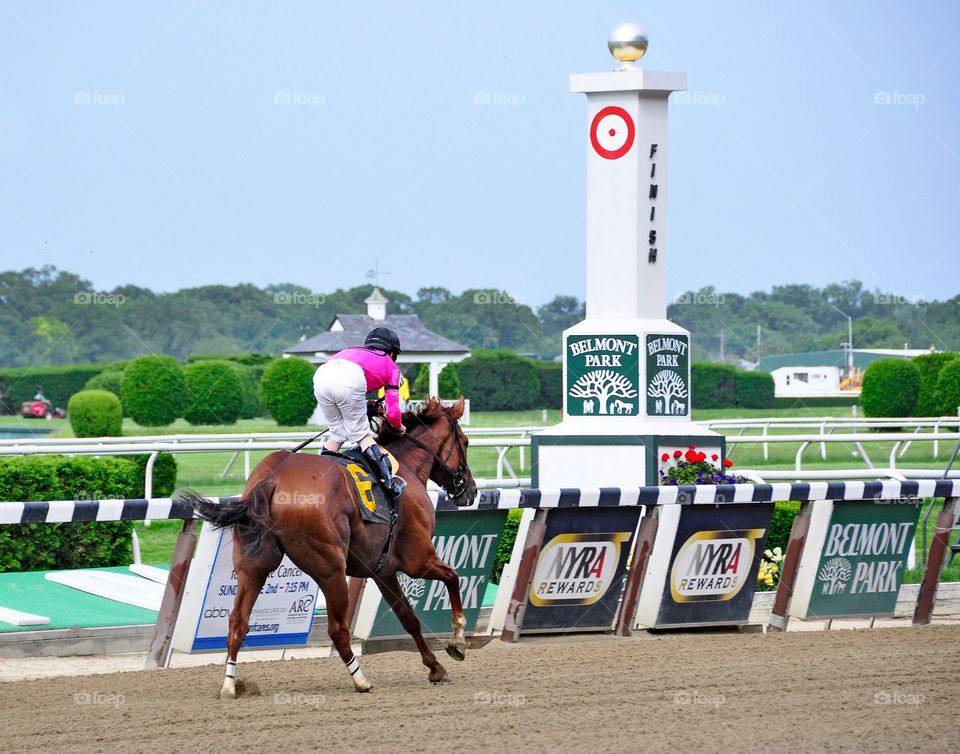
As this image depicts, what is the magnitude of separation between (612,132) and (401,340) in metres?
24.6

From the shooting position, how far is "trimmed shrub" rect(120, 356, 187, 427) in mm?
27156

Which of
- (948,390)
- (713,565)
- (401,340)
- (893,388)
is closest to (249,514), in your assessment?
(713,565)

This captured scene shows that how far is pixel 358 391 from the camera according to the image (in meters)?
5.84

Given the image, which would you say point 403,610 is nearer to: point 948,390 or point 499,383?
point 948,390

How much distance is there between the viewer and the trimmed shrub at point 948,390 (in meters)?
26.9

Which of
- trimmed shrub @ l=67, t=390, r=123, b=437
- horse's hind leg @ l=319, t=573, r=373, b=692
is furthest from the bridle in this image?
trimmed shrub @ l=67, t=390, r=123, b=437

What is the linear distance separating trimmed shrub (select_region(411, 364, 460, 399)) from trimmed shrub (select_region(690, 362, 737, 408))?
933 cm

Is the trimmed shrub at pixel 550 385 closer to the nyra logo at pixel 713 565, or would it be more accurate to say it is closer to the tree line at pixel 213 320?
the tree line at pixel 213 320

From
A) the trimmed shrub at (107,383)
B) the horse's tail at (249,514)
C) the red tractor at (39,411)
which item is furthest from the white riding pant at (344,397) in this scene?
the red tractor at (39,411)

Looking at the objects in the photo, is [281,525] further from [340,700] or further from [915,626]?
[915,626]

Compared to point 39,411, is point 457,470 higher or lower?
higher

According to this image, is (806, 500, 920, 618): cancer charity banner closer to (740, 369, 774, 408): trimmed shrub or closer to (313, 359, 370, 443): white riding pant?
(313, 359, 370, 443): white riding pant

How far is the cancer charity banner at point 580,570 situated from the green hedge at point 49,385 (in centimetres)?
3426

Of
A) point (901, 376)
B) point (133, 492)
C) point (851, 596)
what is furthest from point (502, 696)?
point (901, 376)
